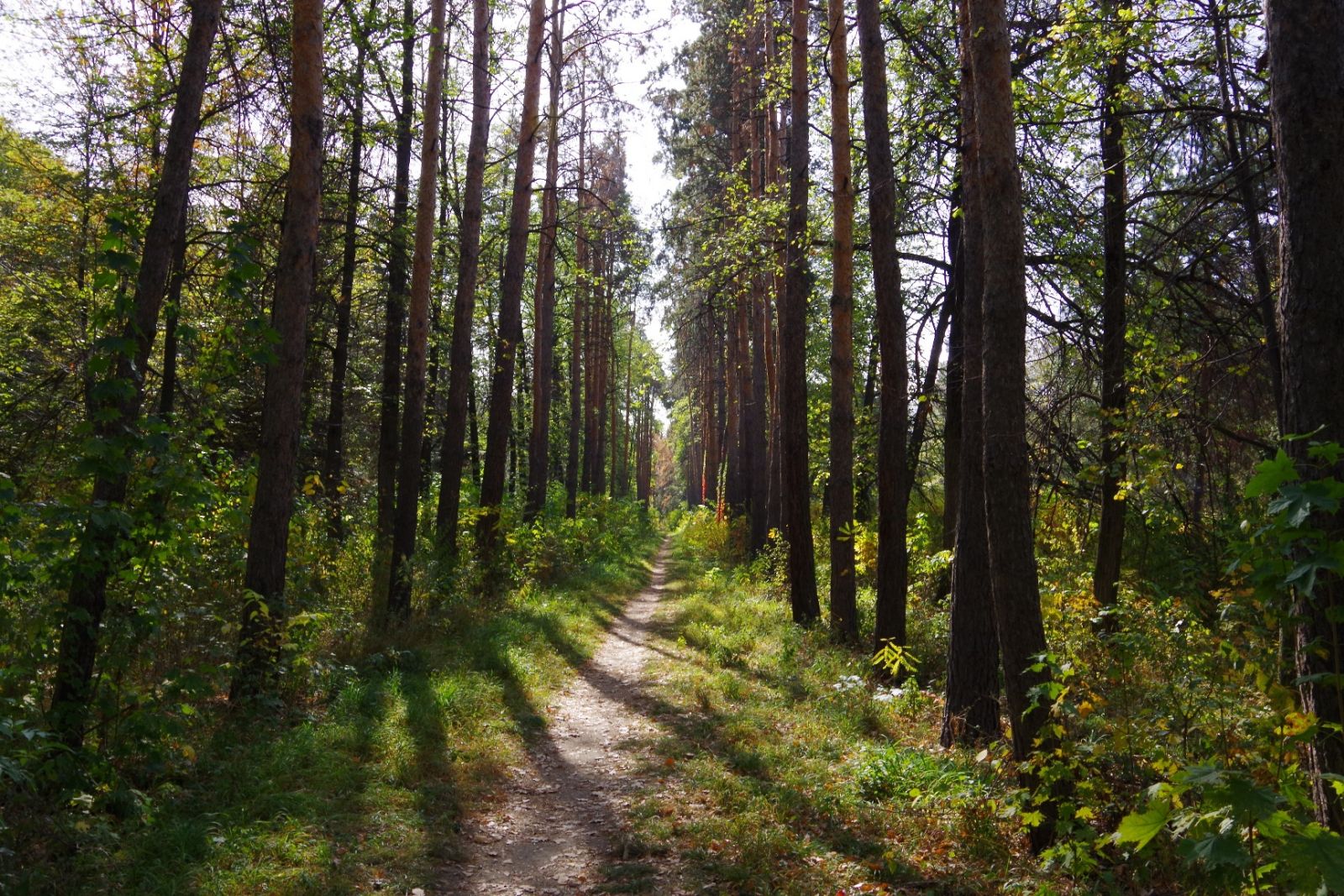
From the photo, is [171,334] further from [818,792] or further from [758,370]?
[758,370]

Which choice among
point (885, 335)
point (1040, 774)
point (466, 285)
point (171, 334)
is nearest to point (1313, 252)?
point (1040, 774)

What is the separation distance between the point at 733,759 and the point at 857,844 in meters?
1.72

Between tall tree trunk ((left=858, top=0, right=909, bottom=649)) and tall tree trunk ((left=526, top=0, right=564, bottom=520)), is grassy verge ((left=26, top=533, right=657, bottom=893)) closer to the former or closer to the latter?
tall tree trunk ((left=858, top=0, right=909, bottom=649))

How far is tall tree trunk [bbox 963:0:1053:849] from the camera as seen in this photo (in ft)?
15.7

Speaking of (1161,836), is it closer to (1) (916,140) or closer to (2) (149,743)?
(2) (149,743)

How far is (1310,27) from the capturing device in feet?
12.0

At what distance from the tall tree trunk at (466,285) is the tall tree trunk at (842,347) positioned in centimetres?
544

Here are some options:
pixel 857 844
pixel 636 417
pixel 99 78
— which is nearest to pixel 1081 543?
pixel 857 844

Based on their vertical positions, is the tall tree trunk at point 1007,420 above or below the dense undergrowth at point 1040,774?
above

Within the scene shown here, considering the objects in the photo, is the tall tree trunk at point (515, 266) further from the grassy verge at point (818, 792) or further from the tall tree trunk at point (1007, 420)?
the tall tree trunk at point (1007, 420)

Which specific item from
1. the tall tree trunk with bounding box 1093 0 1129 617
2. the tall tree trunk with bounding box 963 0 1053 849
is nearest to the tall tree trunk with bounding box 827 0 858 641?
the tall tree trunk with bounding box 1093 0 1129 617

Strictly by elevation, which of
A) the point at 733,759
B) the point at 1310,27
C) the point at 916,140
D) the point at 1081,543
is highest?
the point at 916,140

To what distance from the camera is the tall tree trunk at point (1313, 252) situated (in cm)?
343

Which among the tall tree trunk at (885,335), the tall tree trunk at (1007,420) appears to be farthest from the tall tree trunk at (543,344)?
the tall tree trunk at (1007,420)
